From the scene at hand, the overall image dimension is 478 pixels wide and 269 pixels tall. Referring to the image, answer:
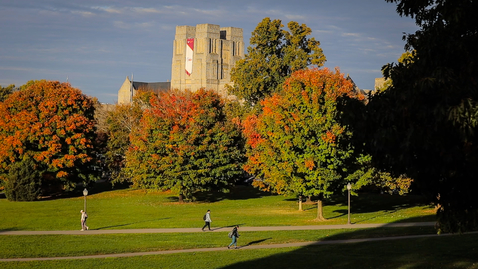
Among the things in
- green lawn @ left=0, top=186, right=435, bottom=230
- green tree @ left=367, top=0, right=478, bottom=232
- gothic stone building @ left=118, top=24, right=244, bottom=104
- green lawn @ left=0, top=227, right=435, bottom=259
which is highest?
gothic stone building @ left=118, top=24, right=244, bottom=104

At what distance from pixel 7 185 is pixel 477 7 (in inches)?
2096

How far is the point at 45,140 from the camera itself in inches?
2386

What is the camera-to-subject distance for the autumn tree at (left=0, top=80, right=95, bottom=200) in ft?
192

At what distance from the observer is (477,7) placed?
14242 mm

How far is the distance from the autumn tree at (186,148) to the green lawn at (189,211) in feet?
7.64

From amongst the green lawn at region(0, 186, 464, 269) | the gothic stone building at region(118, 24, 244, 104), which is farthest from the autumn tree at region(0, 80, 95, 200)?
the gothic stone building at region(118, 24, 244, 104)

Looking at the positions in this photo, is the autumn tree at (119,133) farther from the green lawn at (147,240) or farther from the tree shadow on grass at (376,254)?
the tree shadow on grass at (376,254)

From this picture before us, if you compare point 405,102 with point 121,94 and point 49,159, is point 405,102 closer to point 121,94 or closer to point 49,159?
point 49,159

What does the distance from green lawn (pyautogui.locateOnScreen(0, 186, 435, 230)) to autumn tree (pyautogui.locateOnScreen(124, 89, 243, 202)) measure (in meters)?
2.33

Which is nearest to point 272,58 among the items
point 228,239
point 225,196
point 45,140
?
point 225,196

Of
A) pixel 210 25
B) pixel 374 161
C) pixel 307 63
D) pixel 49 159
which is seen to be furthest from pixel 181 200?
pixel 210 25

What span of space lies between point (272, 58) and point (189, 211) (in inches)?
867

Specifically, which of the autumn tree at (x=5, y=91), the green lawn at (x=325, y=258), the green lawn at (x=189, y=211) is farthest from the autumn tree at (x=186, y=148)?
the autumn tree at (x=5, y=91)

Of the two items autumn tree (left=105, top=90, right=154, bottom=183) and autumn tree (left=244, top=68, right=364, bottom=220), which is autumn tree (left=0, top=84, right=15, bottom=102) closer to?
autumn tree (left=105, top=90, right=154, bottom=183)
